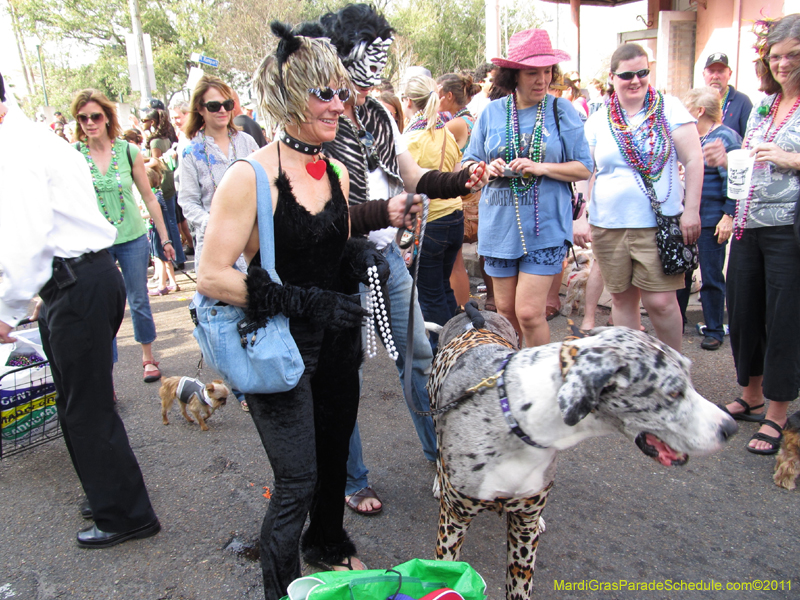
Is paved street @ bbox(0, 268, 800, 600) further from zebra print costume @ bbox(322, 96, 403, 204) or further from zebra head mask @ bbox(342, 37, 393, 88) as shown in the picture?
zebra head mask @ bbox(342, 37, 393, 88)

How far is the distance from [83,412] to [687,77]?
640 inches

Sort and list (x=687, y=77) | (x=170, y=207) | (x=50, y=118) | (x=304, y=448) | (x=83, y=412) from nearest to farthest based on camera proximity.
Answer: (x=304, y=448) → (x=83, y=412) → (x=170, y=207) → (x=687, y=77) → (x=50, y=118)

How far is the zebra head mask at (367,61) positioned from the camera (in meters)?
2.64

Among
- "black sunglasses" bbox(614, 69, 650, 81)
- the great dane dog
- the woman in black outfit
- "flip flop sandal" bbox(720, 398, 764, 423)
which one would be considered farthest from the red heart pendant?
"flip flop sandal" bbox(720, 398, 764, 423)

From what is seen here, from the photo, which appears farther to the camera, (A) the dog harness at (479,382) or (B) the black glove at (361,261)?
(B) the black glove at (361,261)

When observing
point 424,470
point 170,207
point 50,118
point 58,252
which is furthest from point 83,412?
point 50,118

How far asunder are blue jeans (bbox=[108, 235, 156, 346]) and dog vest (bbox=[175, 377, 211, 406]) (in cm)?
105

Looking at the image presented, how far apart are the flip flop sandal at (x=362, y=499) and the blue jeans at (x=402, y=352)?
3 cm

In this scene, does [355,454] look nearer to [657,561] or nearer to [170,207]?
[657,561]

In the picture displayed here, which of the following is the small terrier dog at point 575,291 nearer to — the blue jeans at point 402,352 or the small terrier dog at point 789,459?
the small terrier dog at point 789,459

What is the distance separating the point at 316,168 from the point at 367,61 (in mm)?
807

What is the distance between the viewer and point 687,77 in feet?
47.9

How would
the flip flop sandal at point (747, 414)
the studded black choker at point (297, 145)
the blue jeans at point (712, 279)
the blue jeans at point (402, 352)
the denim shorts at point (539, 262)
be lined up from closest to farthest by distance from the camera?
1. the studded black choker at point (297, 145)
2. the blue jeans at point (402, 352)
3. the denim shorts at point (539, 262)
4. the flip flop sandal at point (747, 414)
5. the blue jeans at point (712, 279)

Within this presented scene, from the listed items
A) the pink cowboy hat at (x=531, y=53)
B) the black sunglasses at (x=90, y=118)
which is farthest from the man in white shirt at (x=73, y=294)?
the pink cowboy hat at (x=531, y=53)
